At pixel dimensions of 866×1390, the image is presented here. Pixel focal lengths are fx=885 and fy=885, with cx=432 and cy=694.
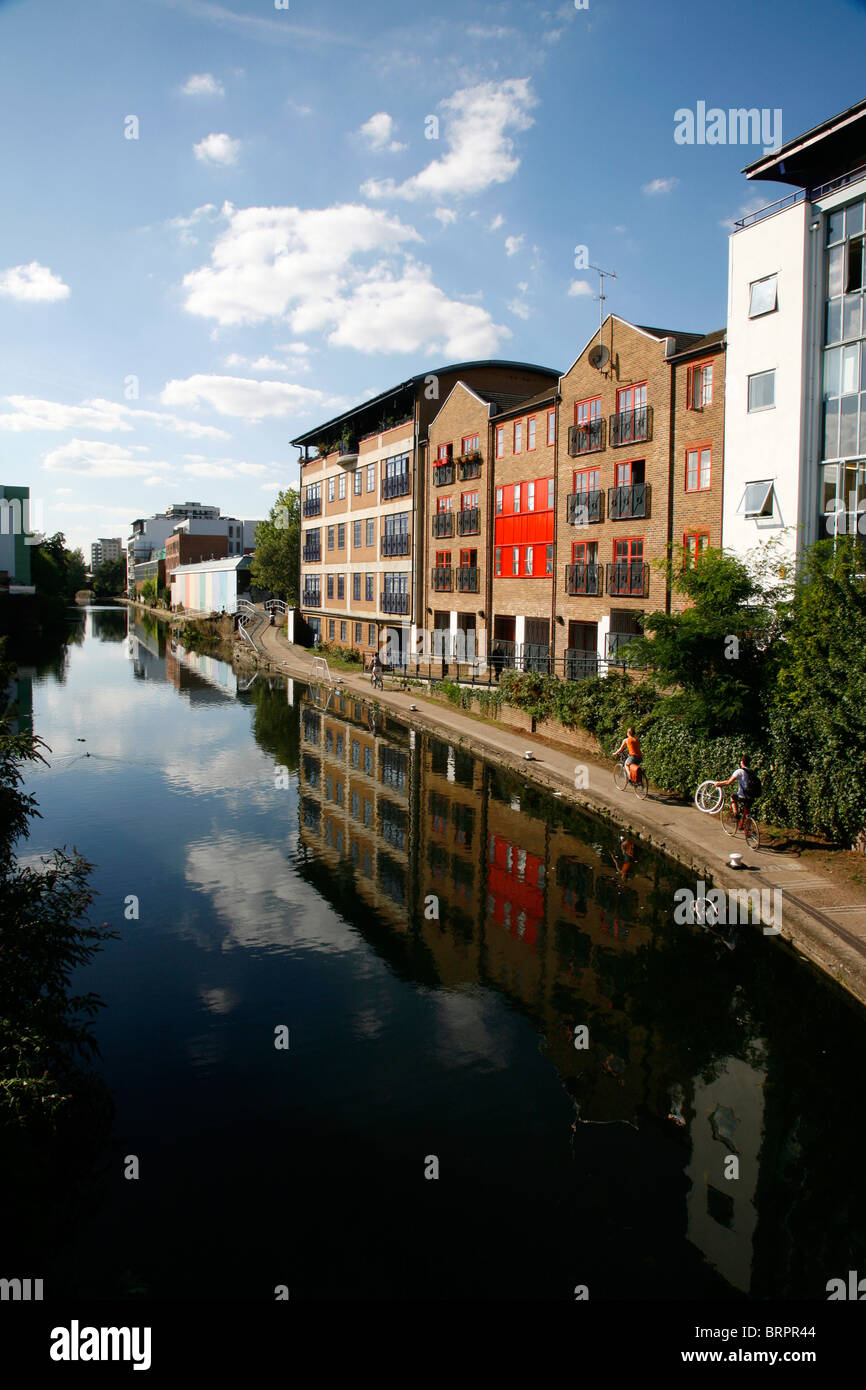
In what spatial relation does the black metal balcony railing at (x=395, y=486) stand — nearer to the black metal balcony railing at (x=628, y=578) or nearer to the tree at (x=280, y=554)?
the black metal balcony railing at (x=628, y=578)

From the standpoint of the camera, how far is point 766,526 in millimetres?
22297

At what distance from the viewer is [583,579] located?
3212cm

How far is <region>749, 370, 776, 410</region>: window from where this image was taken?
22.2m

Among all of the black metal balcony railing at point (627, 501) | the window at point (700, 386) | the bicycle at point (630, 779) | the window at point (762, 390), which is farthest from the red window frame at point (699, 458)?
the bicycle at point (630, 779)

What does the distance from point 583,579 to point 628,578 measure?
2.65 m

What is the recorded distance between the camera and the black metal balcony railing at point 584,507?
31328 millimetres

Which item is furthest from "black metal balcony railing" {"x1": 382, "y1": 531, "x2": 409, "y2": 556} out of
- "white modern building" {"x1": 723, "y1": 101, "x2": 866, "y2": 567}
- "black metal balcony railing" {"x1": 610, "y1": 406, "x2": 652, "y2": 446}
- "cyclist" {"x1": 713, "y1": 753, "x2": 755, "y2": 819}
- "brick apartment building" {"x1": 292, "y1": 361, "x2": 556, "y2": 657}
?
"cyclist" {"x1": 713, "y1": 753, "x2": 755, "y2": 819}

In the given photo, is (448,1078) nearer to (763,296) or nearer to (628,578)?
(763,296)

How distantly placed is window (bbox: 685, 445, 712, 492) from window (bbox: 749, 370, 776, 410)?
325 cm

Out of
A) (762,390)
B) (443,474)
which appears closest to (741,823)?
(762,390)

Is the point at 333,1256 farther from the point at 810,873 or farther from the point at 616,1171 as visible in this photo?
the point at 810,873

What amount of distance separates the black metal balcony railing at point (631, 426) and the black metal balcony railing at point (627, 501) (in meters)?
1.55
